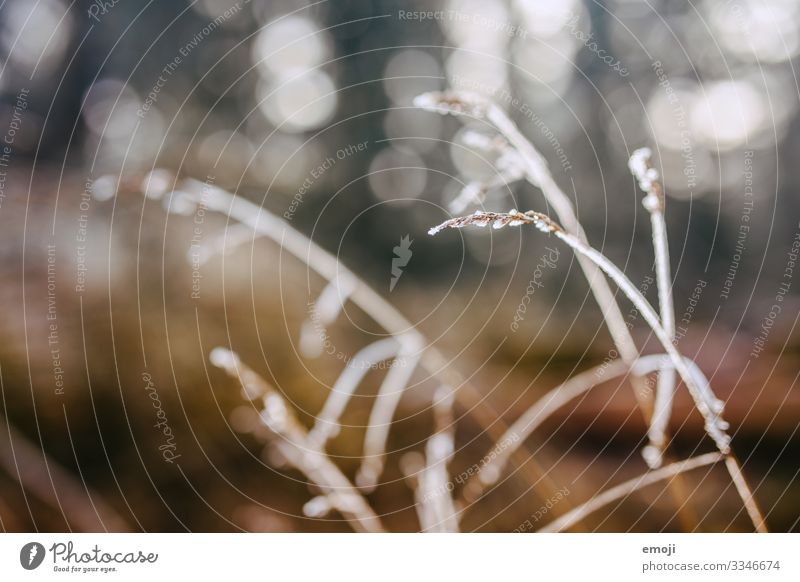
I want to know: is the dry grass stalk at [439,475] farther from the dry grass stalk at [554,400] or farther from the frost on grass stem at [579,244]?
the frost on grass stem at [579,244]

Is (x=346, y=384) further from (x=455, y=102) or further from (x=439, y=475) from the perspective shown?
(x=455, y=102)

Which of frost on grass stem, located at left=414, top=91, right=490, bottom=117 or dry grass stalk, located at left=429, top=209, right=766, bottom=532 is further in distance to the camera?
frost on grass stem, located at left=414, top=91, right=490, bottom=117

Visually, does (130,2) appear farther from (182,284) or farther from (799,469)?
(799,469)

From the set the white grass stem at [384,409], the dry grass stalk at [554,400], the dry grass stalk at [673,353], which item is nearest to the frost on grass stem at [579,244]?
the dry grass stalk at [673,353]

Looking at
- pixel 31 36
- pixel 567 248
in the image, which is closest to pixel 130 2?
pixel 31 36

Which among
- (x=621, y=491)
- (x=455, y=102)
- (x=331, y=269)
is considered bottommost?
(x=621, y=491)

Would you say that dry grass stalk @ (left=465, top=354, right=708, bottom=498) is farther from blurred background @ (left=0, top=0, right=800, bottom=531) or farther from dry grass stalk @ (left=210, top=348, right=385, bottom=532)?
dry grass stalk @ (left=210, top=348, right=385, bottom=532)

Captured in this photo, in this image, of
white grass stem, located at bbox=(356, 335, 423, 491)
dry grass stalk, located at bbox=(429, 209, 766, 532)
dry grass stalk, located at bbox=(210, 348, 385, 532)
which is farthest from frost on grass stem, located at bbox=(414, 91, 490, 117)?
dry grass stalk, located at bbox=(210, 348, 385, 532)

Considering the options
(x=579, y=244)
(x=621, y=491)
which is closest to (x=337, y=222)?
(x=579, y=244)
